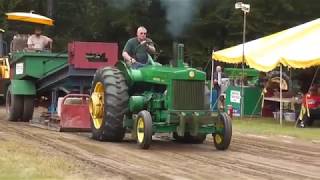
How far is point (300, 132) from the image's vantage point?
1580 cm

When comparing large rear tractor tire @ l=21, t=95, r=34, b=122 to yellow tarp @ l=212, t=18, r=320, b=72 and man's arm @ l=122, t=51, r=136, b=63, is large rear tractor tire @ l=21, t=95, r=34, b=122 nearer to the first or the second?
man's arm @ l=122, t=51, r=136, b=63

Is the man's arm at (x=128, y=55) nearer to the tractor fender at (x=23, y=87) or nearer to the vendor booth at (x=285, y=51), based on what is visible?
the tractor fender at (x=23, y=87)

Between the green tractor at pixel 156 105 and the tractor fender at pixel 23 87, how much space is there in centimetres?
423

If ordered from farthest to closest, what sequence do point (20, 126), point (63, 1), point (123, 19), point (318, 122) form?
point (63, 1) < point (123, 19) < point (318, 122) < point (20, 126)

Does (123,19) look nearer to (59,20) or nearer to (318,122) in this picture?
(59,20)

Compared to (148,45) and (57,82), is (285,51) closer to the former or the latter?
(57,82)

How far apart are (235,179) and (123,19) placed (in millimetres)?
22945

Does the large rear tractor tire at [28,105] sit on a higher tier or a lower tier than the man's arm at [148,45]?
lower

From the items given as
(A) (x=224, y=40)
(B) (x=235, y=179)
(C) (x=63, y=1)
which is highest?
(C) (x=63, y=1)

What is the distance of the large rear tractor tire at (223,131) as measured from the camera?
10.9 meters

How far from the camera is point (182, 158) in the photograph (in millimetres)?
9930

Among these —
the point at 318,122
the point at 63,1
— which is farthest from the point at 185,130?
the point at 63,1

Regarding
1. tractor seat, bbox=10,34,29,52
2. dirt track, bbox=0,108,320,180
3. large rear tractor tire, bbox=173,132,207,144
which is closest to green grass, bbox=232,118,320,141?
dirt track, bbox=0,108,320,180

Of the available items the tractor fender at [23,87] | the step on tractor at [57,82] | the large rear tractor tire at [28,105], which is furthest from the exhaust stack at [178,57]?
the large rear tractor tire at [28,105]
